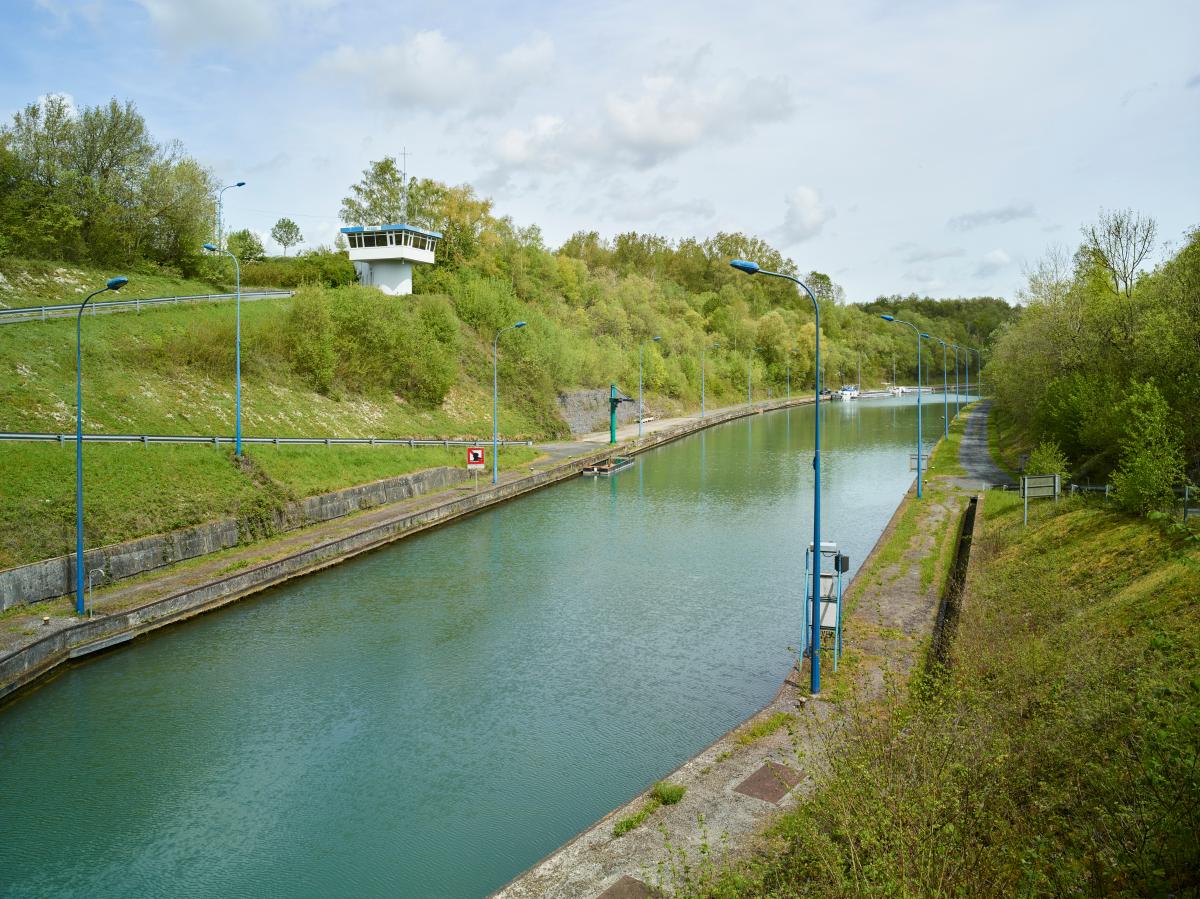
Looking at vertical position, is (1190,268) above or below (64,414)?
above

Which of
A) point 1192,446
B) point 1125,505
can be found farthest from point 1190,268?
point 1125,505

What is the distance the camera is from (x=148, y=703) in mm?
14531

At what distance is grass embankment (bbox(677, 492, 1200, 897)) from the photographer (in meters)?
6.10

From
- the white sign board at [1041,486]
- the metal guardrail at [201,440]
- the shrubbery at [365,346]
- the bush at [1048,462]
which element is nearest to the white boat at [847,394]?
the shrubbery at [365,346]

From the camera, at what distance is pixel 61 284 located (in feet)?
127

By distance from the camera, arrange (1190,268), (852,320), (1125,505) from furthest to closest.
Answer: (852,320) → (1190,268) → (1125,505)

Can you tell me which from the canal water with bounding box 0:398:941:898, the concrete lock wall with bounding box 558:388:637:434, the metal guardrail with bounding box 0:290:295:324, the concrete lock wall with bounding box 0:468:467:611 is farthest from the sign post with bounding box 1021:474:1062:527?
the concrete lock wall with bounding box 558:388:637:434

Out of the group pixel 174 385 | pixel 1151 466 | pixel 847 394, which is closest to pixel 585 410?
pixel 174 385

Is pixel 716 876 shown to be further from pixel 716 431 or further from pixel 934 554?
pixel 716 431

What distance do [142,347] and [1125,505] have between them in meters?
32.3

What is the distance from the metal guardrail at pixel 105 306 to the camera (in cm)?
3167

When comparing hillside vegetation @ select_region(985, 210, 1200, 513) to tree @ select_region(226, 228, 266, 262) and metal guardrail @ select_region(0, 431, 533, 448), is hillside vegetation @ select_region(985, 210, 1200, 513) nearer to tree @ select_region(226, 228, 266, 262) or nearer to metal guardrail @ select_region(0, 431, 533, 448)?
metal guardrail @ select_region(0, 431, 533, 448)

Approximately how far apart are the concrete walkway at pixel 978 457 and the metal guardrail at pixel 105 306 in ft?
113

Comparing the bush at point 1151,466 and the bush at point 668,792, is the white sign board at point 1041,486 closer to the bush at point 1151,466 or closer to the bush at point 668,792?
the bush at point 1151,466
